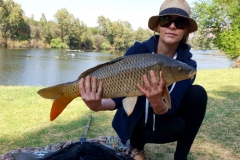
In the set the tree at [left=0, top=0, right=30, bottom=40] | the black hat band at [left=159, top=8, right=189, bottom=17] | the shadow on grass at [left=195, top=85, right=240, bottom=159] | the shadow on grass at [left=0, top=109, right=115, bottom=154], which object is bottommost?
the shadow on grass at [left=0, top=109, right=115, bottom=154]

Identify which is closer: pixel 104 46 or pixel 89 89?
pixel 89 89

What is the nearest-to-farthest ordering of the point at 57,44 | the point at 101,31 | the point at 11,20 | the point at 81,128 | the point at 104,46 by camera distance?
the point at 81,128
the point at 11,20
the point at 57,44
the point at 104,46
the point at 101,31

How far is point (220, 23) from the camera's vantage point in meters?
18.6

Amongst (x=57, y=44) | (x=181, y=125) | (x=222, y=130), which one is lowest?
(x=57, y=44)

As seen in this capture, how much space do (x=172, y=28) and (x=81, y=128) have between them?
181cm

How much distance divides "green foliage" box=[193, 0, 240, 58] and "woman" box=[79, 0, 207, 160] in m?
15.3

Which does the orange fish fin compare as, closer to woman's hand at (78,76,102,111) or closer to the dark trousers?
woman's hand at (78,76,102,111)

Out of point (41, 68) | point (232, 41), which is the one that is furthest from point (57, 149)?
point (41, 68)

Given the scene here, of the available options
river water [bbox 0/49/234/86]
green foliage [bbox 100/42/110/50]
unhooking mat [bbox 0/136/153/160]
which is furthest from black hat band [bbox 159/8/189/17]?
green foliage [bbox 100/42/110/50]

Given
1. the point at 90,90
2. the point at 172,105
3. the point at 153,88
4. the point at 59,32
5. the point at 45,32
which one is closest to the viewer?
the point at 153,88

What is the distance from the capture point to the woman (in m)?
1.79

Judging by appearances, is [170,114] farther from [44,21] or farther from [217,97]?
[44,21]

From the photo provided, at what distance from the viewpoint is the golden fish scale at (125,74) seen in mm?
1390

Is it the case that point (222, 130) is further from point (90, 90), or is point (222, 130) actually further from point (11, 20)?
point (11, 20)
